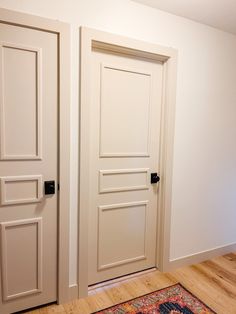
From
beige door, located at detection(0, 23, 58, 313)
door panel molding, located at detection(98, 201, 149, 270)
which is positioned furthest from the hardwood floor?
beige door, located at detection(0, 23, 58, 313)

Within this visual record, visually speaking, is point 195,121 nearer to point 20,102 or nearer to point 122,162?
point 122,162

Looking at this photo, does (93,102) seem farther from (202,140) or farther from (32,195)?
(202,140)

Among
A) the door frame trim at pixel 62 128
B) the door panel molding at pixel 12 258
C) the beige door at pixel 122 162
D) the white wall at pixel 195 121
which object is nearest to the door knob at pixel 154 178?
the beige door at pixel 122 162

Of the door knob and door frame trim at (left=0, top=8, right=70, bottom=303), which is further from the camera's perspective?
the door knob

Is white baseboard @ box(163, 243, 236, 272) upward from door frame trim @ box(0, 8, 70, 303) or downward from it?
downward

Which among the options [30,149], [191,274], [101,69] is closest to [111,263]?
[191,274]

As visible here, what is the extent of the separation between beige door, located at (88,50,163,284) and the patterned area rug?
332 millimetres

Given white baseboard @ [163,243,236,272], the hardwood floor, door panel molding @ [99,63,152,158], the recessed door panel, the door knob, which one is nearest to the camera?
the recessed door panel

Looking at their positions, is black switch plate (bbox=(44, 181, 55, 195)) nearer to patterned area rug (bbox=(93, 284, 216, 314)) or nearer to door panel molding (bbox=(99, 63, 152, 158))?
door panel molding (bbox=(99, 63, 152, 158))

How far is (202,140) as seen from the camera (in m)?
2.41

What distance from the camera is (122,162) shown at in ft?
6.84

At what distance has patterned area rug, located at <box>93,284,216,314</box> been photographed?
179 centimetres

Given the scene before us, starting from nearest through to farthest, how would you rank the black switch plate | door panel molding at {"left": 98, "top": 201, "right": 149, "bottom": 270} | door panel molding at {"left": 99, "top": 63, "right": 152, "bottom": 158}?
the black switch plate
door panel molding at {"left": 99, "top": 63, "right": 152, "bottom": 158}
door panel molding at {"left": 98, "top": 201, "right": 149, "bottom": 270}

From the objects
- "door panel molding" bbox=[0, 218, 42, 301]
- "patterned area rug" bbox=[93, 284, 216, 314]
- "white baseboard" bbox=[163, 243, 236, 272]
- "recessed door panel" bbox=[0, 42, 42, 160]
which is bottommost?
"patterned area rug" bbox=[93, 284, 216, 314]
